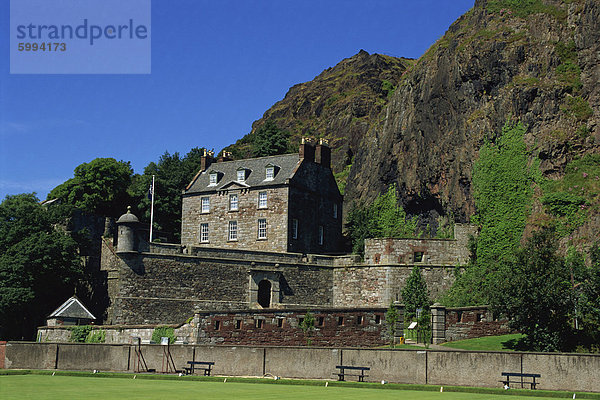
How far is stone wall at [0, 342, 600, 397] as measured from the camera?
83.6ft

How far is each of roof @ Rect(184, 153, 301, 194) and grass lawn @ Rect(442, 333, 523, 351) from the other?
908 inches

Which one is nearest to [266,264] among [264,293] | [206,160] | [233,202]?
[264,293]

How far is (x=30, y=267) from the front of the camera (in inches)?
1891

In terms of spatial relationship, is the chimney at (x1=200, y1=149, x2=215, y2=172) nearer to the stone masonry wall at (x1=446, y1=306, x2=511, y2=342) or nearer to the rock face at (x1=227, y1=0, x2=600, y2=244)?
the rock face at (x1=227, y1=0, x2=600, y2=244)

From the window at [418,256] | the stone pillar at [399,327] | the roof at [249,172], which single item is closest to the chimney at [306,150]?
the roof at [249,172]

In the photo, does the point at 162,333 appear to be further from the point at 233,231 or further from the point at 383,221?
the point at 383,221

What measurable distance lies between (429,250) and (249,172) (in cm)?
1710

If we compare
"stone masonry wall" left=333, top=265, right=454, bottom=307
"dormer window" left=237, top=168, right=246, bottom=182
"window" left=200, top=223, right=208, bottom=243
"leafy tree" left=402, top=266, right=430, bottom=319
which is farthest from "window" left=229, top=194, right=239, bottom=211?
"leafy tree" left=402, top=266, right=430, bottom=319

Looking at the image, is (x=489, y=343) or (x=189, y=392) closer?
(x=189, y=392)

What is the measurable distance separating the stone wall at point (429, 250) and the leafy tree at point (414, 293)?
114cm

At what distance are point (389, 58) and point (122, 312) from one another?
9719 centimetres

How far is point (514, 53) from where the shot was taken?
51.9 m

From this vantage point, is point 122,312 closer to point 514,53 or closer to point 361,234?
point 361,234

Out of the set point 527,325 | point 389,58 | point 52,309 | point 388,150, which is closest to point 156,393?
point 527,325
